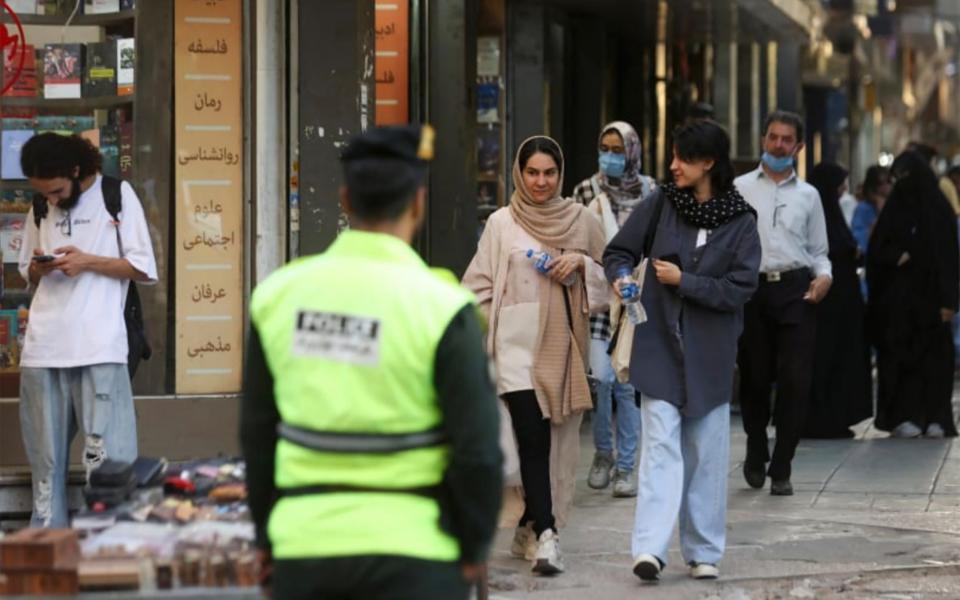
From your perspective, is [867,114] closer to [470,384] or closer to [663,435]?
[663,435]

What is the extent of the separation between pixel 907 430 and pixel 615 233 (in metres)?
3.88

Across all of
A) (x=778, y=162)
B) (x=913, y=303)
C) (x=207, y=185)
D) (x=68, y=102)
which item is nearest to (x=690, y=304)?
(x=778, y=162)

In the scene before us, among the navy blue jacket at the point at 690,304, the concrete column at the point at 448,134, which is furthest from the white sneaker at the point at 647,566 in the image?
the concrete column at the point at 448,134

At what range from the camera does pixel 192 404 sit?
983 centimetres

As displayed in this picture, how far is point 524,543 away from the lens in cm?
848

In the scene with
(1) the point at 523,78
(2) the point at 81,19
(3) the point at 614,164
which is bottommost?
(3) the point at 614,164

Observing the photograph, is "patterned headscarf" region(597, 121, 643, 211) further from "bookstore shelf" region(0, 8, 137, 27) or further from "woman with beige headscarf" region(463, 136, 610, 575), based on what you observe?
"bookstore shelf" region(0, 8, 137, 27)

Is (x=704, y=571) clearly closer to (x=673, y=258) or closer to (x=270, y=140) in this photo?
(x=673, y=258)

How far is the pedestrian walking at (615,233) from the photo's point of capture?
10.5m

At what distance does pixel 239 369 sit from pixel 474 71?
3247mm

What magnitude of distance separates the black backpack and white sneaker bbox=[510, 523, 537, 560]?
6.12 feet

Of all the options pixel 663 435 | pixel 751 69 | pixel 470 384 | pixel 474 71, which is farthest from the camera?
pixel 751 69

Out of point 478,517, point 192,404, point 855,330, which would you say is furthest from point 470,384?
point 855,330

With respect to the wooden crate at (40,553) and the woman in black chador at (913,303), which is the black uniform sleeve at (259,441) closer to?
the wooden crate at (40,553)
